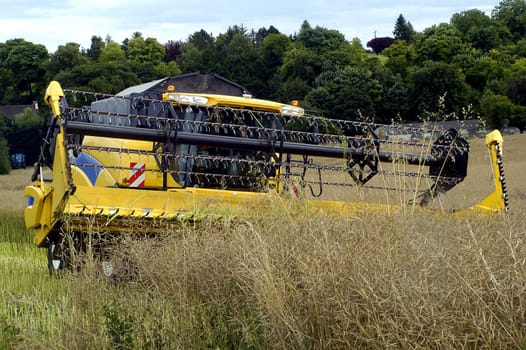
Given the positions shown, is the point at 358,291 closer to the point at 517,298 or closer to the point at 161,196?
the point at 517,298

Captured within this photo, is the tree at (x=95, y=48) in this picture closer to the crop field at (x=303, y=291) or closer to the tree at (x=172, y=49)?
the tree at (x=172, y=49)

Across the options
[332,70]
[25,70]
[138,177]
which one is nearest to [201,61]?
Answer: [332,70]

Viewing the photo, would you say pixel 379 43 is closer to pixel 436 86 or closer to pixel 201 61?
pixel 201 61

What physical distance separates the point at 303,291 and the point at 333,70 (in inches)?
2186

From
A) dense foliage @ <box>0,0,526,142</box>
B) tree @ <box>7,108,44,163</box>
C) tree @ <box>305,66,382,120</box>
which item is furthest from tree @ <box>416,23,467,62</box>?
tree @ <box>7,108,44,163</box>

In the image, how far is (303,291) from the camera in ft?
14.8

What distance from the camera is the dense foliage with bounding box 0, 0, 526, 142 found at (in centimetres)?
4884

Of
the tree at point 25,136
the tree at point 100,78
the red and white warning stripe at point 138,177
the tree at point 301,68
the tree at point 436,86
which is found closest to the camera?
the red and white warning stripe at point 138,177

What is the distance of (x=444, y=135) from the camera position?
389 inches

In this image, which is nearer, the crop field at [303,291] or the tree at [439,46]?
the crop field at [303,291]

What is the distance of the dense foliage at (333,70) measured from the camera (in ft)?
160

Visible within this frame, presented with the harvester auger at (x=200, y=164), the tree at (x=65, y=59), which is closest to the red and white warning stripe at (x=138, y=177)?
the harvester auger at (x=200, y=164)

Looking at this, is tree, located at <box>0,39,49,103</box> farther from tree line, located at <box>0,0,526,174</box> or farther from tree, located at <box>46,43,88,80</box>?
tree, located at <box>46,43,88,80</box>

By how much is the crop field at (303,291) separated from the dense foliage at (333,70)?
23.7 meters
